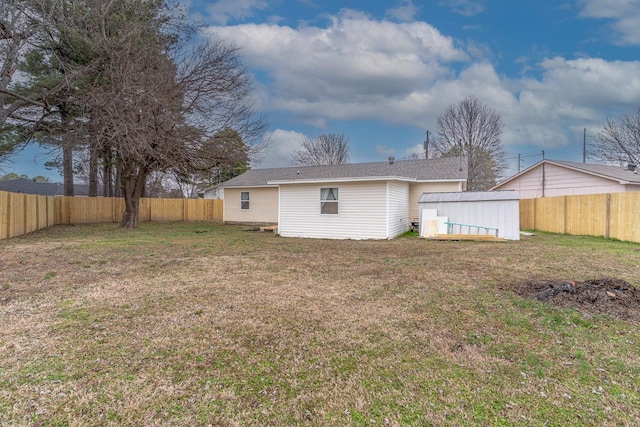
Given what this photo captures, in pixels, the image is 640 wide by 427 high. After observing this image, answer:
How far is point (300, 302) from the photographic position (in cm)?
445

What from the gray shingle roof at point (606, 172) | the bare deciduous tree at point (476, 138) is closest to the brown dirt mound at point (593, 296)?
the gray shingle roof at point (606, 172)

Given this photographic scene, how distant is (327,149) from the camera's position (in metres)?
33.8

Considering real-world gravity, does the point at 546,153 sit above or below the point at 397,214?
above

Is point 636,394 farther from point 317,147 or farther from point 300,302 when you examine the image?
point 317,147

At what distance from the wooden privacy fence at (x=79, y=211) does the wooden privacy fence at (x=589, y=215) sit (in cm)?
2069

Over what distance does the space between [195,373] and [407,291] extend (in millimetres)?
3365

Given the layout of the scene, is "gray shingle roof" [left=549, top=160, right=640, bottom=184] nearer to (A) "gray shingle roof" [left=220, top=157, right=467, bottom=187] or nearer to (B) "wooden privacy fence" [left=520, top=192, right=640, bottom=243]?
(B) "wooden privacy fence" [left=520, top=192, right=640, bottom=243]

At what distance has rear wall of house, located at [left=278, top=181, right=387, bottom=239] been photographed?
11859mm

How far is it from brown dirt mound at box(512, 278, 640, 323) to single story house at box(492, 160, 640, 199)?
1258 cm

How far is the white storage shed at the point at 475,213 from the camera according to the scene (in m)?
11.2

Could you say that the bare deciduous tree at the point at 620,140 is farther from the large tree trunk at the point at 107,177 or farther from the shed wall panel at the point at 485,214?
the large tree trunk at the point at 107,177

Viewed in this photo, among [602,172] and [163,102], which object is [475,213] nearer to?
[602,172]

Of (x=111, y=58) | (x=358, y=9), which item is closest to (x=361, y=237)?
(x=358, y=9)

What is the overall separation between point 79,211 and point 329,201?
49.4 ft
